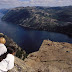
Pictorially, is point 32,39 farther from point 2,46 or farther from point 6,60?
point 2,46

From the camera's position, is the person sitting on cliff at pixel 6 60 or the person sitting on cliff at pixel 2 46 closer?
the person sitting on cliff at pixel 2 46

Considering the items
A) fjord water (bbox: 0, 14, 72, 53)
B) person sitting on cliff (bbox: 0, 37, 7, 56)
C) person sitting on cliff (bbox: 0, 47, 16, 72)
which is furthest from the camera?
fjord water (bbox: 0, 14, 72, 53)

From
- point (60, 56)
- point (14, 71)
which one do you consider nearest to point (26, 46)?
point (60, 56)

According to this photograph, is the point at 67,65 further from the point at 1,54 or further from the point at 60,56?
the point at 1,54

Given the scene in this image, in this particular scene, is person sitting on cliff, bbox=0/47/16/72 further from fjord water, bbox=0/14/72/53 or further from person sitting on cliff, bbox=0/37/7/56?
fjord water, bbox=0/14/72/53

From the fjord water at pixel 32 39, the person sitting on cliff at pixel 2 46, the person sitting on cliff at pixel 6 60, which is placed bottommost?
the fjord water at pixel 32 39

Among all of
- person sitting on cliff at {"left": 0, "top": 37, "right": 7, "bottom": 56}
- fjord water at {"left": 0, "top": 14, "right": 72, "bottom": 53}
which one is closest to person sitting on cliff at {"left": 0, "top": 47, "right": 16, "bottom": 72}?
person sitting on cliff at {"left": 0, "top": 37, "right": 7, "bottom": 56}

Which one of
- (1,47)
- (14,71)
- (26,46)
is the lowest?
(26,46)

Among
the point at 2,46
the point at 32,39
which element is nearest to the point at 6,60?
the point at 2,46

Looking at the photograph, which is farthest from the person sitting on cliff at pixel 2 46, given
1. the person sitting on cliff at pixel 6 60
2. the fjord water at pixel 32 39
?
the fjord water at pixel 32 39

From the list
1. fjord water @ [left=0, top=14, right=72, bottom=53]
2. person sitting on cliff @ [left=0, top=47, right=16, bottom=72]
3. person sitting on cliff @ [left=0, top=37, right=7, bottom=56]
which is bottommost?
fjord water @ [left=0, top=14, right=72, bottom=53]

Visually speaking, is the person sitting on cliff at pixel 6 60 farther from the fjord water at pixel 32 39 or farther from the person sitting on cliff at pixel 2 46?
the fjord water at pixel 32 39
